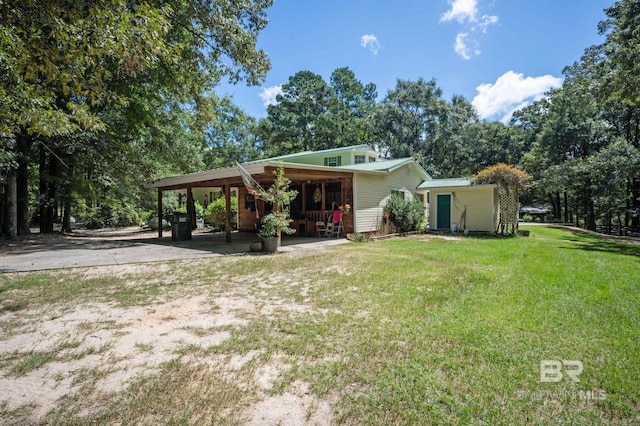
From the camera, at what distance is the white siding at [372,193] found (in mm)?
12336

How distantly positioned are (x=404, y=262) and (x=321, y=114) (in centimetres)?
2651

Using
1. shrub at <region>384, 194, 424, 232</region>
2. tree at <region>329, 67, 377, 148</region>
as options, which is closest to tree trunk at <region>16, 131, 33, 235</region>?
shrub at <region>384, 194, 424, 232</region>

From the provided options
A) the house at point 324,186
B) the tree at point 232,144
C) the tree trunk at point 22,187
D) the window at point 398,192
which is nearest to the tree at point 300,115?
the tree at point 232,144

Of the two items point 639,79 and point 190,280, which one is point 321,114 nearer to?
point 639,79

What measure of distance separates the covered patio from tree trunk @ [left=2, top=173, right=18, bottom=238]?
454cm

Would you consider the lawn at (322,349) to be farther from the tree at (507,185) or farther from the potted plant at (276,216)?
the tree at (507,185)

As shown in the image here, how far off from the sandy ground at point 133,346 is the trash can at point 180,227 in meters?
7.85

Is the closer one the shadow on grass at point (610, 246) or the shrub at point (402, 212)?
the shadow on grass at point (610, 246)

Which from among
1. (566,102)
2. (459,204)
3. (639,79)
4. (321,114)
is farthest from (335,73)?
(639,79)

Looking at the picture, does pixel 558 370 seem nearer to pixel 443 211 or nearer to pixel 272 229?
pixel 272 229

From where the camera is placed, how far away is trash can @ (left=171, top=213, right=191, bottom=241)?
12000 mm

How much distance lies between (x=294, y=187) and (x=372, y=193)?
13.6ft

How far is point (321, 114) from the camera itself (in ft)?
103

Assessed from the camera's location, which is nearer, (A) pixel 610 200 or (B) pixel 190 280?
(B) pixel 190 280
